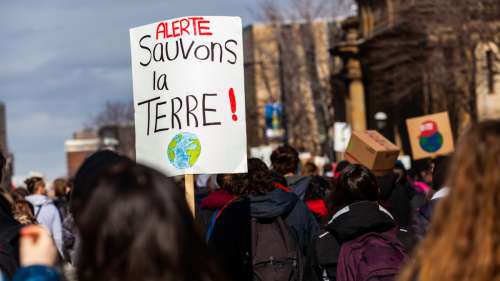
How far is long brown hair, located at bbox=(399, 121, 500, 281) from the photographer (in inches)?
137

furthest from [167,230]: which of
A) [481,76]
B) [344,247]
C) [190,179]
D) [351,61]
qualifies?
[351,61]

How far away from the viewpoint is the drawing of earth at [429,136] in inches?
751

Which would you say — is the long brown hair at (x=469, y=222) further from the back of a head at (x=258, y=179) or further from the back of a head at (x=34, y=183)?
the back of a head at (x=34, y=183)

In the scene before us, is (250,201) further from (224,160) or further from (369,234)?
(369,234)

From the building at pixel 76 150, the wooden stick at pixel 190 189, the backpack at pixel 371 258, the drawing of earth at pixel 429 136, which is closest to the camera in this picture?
the backpack at pixel 371 258

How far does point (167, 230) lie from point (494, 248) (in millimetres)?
963

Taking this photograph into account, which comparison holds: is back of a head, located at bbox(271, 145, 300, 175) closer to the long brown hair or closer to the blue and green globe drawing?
the blue and green globe drawing

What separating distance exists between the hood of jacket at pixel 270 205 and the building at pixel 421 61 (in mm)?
23708

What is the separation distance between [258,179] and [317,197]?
284cm

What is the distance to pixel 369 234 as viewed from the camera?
6.63 meters

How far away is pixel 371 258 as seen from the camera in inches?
254

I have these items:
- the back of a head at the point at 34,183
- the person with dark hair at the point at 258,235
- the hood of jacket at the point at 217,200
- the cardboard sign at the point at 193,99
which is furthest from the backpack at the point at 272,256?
the back of a head at the point at 34,183

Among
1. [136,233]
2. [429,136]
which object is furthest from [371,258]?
[429,136]

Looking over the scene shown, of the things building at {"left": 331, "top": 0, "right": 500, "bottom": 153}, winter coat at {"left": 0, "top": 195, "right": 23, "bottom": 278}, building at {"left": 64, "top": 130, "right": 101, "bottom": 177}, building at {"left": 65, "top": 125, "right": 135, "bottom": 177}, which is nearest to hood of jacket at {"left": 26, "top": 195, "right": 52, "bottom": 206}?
winter coat at {"left": 0, "top": 195, "right": 23, "bottom": 278}
